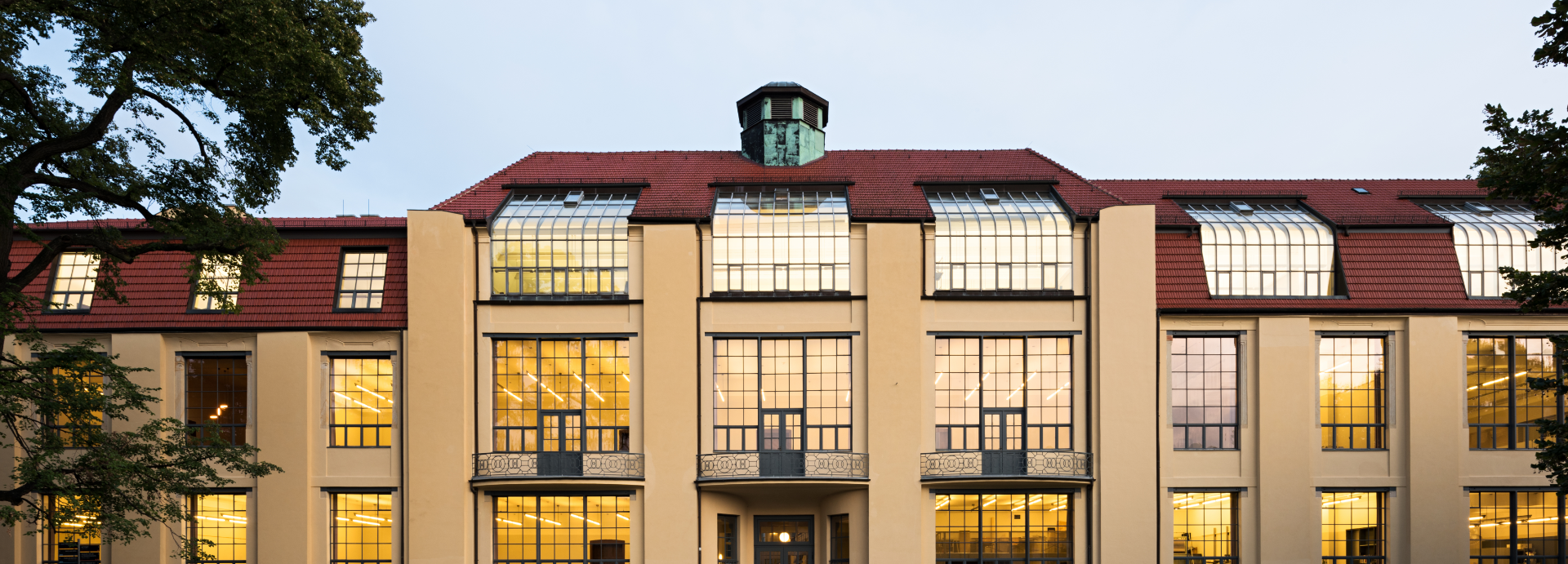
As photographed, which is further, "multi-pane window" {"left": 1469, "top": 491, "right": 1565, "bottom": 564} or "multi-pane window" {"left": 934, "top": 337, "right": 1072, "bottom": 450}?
"multi-pane window" {"left": 934, "top": 337, "right": 1072, "bottom": 450}

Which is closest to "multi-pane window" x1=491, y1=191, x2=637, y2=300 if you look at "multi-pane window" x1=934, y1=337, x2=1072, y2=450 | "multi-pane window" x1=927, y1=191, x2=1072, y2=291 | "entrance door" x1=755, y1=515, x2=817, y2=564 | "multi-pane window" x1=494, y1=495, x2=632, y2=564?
"multi-pane window" x1=494, y1=495, x2=632, y2=564

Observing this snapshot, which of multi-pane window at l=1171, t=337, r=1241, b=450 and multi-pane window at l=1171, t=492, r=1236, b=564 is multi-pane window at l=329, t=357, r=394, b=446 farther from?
multi-pane window at l=1171, t=492, r=1236, b=564

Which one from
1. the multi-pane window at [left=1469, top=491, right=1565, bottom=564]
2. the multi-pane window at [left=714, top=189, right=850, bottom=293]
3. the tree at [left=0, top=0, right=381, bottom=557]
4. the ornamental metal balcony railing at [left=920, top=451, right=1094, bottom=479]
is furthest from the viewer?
the multi-pane window at [left=714, top=189, right=850, bottom=293]

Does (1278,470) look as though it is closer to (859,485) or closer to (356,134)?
(859,485)

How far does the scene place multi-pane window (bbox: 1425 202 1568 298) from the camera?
879 inches

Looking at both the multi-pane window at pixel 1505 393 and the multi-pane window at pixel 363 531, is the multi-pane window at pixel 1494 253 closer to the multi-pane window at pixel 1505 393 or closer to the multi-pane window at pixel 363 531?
the multi-pane window at pixel 1505 393

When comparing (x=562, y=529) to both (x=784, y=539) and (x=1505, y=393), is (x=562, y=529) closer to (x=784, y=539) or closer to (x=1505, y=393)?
(x=784, y=539)

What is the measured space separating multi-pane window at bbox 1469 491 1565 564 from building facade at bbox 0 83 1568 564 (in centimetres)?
9

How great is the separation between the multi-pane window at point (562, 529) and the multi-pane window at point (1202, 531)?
14.2 metres

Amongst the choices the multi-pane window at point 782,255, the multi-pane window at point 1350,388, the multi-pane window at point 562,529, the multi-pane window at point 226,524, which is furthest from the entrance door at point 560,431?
the multi-pane window at point 1350,388

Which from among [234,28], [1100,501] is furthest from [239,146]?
[1100,501]

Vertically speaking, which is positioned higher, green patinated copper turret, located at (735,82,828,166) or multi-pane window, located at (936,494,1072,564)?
green patinated copper turret, located at (735,82,828,166)

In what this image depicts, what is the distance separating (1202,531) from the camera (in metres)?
22.0

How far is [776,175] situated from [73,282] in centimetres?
1927
